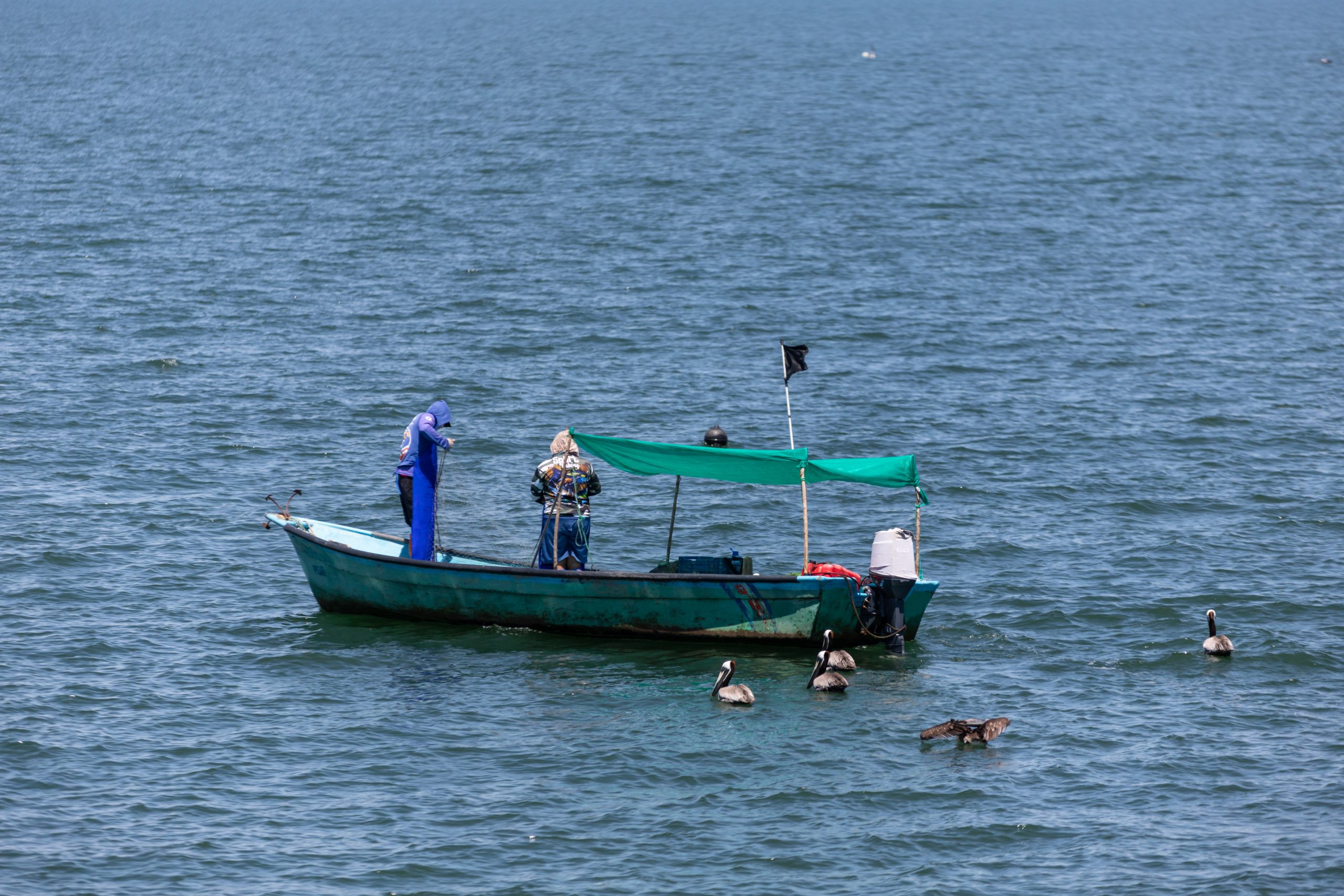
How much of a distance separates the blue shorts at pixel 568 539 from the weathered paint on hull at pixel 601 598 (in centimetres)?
50

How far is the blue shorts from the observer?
2102cm

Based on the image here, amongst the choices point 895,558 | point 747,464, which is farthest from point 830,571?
point 747,464

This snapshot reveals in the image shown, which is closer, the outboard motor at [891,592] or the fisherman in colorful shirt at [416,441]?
the outboard motor at [891,592]

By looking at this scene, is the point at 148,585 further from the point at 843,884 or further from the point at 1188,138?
the point at 1188,138

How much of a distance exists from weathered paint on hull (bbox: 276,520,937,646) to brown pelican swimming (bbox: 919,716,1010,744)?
8.75 ft

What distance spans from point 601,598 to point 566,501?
153cm

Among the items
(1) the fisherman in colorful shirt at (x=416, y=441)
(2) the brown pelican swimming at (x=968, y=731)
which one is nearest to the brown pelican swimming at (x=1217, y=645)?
(2) the brown pelican swimming at (x=968, y=731)

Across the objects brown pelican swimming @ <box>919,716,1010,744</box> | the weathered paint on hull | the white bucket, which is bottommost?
brown pelican swimming @ <box>919,716,1010,744</box>

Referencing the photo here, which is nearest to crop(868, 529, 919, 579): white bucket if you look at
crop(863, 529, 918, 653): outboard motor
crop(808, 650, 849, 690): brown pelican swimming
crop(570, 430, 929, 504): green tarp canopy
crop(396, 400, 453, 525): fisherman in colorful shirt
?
crop(863, 529, 918, 653): outboard motor

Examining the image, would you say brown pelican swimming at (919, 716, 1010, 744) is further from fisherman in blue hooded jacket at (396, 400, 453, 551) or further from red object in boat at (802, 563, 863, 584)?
fisherman in blue hooded jacket at (396, 400, 453, 551)

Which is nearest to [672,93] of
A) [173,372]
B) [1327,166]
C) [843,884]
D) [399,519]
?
[1327,166]

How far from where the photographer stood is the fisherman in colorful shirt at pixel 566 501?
20.9m

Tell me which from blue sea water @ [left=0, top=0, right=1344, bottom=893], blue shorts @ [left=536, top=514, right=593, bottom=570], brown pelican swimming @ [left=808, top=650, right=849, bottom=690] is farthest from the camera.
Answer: blue shorts @ [left=536, top=514, right=593, bottom=570]

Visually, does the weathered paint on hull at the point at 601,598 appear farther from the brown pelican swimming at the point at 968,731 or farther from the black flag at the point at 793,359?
the black flag at the point at 793,359
